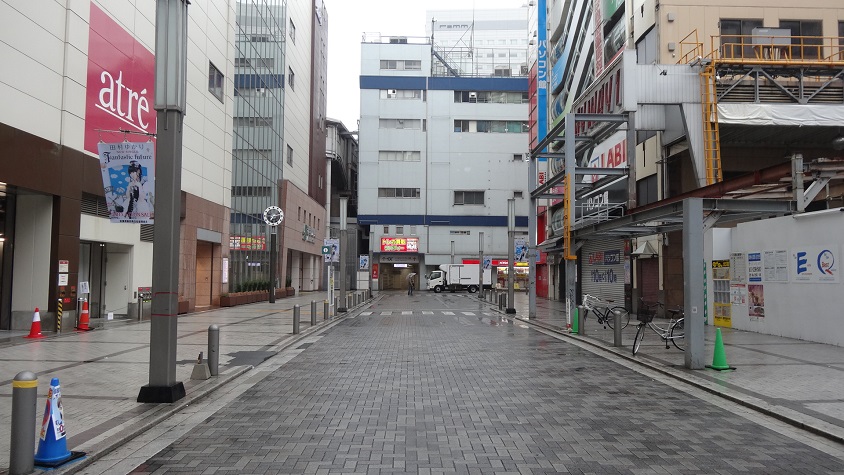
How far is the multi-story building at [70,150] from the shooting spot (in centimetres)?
1580

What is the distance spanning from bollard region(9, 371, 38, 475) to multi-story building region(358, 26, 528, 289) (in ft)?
185

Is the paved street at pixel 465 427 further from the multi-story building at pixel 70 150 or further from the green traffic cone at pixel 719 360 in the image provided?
the multi-story building at pixel 70 150

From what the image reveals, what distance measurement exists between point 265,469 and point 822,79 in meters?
24.1

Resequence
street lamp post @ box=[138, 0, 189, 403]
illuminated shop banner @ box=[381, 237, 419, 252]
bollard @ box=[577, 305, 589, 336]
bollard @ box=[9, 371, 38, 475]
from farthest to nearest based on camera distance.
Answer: illuminated shop banner @ box=[381, 237, 419, 252] < bollard @ box=[577, 305, 589, 336] < street lamp post @ box=[138, 0, 189, 403] < bollard @ box=[9, 371, 38, 475]

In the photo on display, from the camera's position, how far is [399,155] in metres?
62.7

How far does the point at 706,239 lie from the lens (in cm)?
2042

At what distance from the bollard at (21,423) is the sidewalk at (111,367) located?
168 millimetres

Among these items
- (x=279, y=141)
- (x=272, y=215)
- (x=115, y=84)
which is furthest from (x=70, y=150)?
(x=279, y=141)

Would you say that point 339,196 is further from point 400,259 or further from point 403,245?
point 400,259

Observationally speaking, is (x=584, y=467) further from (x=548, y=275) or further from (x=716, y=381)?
(x=548, y=275)

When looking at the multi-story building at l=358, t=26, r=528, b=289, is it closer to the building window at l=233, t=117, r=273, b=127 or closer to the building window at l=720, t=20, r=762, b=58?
the building window at l=233, t=117, r=273, b=127

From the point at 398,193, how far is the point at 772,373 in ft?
174

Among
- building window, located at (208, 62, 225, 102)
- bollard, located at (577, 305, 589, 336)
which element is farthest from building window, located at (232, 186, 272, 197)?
bollard, located at (577, 305, 589, 336)

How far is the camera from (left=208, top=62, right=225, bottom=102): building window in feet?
97.5
